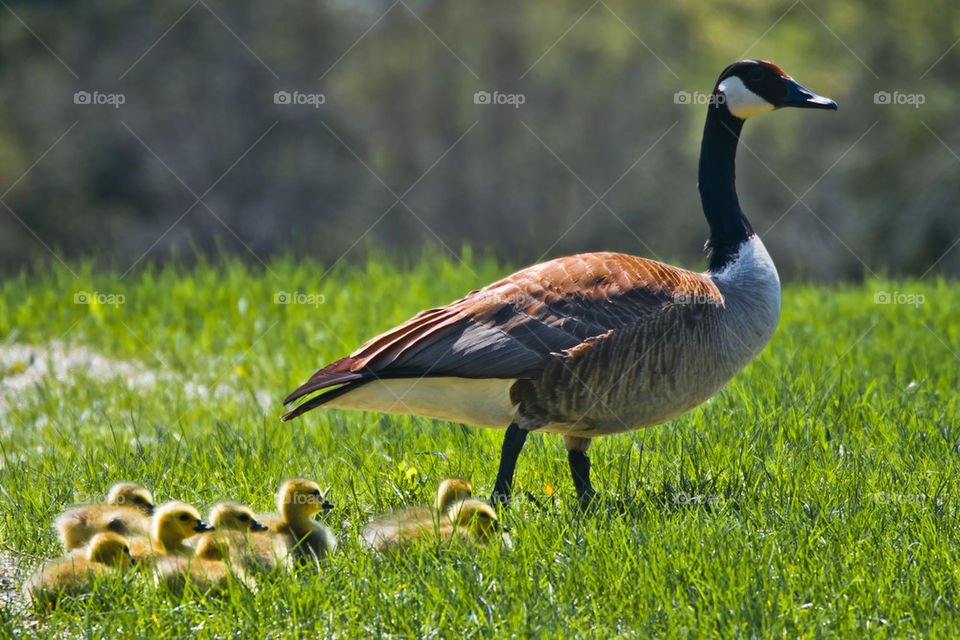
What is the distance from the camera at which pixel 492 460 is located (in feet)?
20.4

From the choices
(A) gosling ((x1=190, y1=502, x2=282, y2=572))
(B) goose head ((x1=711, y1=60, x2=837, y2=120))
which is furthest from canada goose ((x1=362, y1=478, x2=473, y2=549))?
(B) goose head ((x1=711, y1=60, x2=837, y2=120))

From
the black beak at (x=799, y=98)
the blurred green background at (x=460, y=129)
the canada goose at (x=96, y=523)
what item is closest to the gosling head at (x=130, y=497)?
the canada goose at (x=96, y=523)

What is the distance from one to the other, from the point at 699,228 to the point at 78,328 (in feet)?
58.8

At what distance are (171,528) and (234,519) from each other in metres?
0.28

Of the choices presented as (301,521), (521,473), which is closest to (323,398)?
(301,521)

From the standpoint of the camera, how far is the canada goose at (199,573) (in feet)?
14.2

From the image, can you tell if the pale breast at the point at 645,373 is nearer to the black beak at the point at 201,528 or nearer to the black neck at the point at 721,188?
the black neck at the point at 721,188

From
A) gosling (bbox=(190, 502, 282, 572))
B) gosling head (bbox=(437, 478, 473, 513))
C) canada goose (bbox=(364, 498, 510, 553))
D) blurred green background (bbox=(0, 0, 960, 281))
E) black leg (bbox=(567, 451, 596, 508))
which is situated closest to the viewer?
gosling (bbox=(190, 502, 282, 572))

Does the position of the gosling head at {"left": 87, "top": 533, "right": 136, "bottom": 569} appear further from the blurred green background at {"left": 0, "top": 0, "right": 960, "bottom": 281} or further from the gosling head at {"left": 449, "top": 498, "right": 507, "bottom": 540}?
the blurred green background at {"left": 0, "top": 0, "right": 960, "bottom": 281}

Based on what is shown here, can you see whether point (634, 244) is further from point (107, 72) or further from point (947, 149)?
point (107, 72)

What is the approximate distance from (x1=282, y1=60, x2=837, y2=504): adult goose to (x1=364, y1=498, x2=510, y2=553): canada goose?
0.53 meters

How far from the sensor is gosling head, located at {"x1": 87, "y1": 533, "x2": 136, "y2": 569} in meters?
4.52

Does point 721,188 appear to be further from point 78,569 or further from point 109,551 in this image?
point 78,569

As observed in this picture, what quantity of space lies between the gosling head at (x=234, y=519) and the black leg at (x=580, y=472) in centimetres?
172
